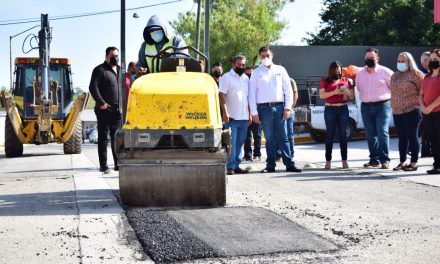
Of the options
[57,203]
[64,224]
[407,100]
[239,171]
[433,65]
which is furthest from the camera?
[239,171]

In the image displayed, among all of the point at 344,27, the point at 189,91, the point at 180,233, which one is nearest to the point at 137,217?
the point at 180,233

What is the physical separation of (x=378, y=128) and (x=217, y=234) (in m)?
6.90

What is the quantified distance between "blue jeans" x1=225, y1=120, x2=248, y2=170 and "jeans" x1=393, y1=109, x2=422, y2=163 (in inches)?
100

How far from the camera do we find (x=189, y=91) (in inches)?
313

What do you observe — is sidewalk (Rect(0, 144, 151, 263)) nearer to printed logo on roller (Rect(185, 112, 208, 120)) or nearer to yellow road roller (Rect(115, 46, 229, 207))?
yellow road roller (Rect(115, 46, 229, 207))

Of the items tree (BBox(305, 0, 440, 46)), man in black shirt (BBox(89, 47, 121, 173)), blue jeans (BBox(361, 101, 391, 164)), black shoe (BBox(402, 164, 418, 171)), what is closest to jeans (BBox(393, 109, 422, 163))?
black shoe (BBox(402, 164, 418, 171))

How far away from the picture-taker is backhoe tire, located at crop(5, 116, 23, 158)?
20.3m

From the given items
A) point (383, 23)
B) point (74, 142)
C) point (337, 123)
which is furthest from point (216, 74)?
point (383, 23)

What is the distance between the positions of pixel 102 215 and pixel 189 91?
1605 millimetres

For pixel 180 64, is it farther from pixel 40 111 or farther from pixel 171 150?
pixel 40 111

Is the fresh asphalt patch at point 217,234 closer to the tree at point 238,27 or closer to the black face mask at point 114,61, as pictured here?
the black face mask at point 114,61

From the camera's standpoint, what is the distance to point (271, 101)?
38.9ft

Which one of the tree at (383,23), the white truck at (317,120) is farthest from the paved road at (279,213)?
the tree at (383,23)

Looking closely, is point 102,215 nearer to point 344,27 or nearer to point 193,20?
point 344,27
